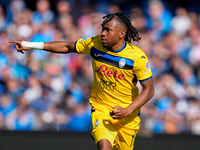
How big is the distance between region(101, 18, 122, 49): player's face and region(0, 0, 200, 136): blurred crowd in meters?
2.94

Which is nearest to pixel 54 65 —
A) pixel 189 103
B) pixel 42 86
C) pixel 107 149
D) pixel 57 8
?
pixel 42 86

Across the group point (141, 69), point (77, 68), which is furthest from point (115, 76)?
point (77, 68)

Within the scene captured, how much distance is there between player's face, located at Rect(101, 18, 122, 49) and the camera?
173 inches

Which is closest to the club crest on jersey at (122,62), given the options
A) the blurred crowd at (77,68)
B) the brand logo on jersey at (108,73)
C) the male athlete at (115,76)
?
the male athlete at (115,76)

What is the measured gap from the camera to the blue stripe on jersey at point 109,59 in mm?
4441

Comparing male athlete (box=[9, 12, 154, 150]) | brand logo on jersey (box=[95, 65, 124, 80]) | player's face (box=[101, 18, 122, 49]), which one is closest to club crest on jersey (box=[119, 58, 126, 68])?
male athlete (box=[9, 12, 154, 150])

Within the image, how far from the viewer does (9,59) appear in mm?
8133

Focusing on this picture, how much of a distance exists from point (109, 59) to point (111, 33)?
0.37m

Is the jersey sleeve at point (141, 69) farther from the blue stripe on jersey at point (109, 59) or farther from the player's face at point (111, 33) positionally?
the player's face at point (111, 33)

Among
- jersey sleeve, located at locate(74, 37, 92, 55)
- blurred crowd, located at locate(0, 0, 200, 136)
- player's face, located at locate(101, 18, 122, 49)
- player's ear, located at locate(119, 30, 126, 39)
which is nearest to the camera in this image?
player's face, located at locate(101, 18, 122, 49)

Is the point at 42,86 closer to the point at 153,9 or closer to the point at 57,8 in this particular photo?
the point at 57,8

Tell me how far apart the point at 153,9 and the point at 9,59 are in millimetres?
3878

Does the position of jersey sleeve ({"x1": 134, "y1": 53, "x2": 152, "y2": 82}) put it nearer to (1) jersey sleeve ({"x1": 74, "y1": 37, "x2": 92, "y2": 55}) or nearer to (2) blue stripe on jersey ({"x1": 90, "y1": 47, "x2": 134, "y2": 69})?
(2) blue stripe on jersey ({"x1": 90, "y1": 47, "x2": 134, "y2": 69})

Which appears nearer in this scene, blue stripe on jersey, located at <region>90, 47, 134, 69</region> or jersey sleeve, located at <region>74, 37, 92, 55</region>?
blue stripe on jersey, located at <region>90, 47, 134, 69</region>
